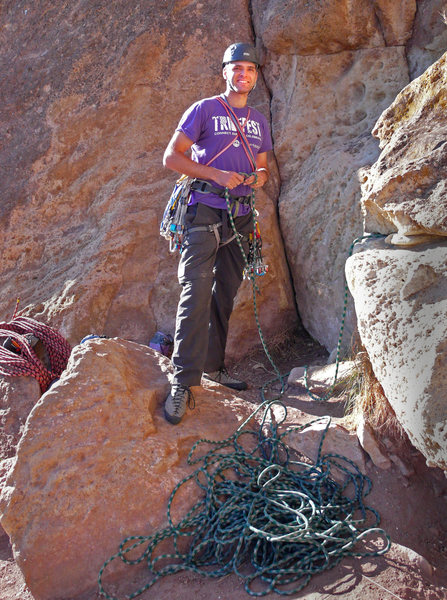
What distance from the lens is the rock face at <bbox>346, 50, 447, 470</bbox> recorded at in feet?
7.92

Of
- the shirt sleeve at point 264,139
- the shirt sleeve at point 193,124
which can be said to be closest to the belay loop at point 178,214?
the shirt sleeve at point 193,124

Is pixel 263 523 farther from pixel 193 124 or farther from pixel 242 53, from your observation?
pixel 242 53

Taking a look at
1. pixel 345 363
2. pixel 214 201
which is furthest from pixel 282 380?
pixel 214 201

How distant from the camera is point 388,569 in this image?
235 centimetres

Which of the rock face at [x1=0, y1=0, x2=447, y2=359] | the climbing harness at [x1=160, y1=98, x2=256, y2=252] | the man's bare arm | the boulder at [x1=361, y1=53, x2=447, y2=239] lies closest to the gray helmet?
the climbing harness at [x1=160, y1=98, x2=256, y2=252]

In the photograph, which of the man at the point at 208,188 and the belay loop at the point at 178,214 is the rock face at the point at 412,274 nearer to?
the man at the point at 208,188

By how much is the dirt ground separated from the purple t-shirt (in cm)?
161

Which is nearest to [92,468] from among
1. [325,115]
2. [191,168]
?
[191,168]

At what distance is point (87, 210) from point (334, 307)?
7.75ft

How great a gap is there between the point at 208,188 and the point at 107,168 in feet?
6.72

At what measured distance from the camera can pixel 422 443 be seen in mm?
2424

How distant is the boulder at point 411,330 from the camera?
238cm

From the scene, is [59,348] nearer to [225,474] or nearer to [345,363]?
[225,474]

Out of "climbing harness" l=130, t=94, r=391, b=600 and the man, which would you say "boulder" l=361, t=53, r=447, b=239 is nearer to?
the man
